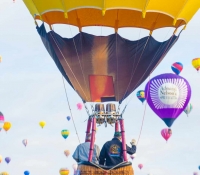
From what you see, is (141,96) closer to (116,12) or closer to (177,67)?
(177,67)

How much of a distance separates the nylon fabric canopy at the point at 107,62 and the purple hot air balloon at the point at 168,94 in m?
5.36

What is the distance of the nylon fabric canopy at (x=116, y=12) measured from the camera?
741 inches

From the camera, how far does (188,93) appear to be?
2641 cm

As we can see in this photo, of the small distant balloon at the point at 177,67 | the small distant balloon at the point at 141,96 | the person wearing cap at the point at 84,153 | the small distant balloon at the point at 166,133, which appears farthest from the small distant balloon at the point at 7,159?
the person wearing cap at the point at 84,153

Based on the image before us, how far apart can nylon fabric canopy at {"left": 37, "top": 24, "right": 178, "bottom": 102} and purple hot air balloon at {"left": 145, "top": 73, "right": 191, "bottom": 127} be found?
536 cm

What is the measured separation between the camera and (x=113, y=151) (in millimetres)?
18719

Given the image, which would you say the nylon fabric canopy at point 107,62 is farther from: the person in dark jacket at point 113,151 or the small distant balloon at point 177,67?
the small distant balloon at point 177,67

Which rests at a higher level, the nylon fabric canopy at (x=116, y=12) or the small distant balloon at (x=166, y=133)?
the small distant balloon at (x=166, y=133)

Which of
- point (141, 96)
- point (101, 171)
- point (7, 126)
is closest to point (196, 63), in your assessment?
point (141, 96)

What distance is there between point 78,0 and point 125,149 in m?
3.83

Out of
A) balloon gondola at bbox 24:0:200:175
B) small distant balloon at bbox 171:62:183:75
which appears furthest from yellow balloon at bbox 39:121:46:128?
balloon gondola at bbox 24:0:200:175

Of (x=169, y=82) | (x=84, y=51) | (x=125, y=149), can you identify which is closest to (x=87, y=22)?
(x=84, y=51)

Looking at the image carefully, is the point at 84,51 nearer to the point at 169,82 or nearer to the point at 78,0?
the point at 78,0

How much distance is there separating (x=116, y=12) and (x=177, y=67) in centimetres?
1170
